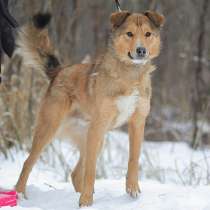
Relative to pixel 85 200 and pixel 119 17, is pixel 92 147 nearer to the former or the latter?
pixel 85 200

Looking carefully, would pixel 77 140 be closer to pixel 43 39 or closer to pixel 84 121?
pixel 84 121

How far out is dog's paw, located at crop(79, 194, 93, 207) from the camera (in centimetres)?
506

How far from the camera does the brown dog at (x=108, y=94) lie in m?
5.16

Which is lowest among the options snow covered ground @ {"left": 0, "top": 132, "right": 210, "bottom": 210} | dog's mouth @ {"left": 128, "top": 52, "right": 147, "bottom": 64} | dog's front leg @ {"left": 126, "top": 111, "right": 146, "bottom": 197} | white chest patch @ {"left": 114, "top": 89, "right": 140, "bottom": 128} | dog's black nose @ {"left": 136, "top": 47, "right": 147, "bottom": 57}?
snow covered ground @ {"left": 0, "top": 132, "right": 210, "bottom": 210}

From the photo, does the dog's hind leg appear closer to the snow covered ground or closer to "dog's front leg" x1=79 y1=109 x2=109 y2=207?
the snow covered ground

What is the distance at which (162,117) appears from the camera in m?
12.8

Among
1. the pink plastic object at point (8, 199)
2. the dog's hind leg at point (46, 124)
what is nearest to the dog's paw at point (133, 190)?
the dog's hind leg at point (46, 124)

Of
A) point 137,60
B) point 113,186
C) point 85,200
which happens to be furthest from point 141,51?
point 113,186

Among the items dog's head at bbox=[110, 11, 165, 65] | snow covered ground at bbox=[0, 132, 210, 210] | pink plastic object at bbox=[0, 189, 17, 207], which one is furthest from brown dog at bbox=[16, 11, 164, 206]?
pink plastic object at bbox=[0, 189, 17, 207]

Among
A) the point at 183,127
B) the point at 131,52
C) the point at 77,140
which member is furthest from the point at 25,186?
the point at 183,127

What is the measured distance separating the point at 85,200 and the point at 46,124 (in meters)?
0.94

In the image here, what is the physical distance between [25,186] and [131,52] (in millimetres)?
1649

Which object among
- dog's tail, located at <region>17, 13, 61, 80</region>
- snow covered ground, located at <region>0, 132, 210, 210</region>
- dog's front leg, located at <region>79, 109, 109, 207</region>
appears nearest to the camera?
snow covered ground, located at <region>0, 132, 210, 210</region>

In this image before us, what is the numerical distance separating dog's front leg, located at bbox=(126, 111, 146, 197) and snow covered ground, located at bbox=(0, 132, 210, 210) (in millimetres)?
90
